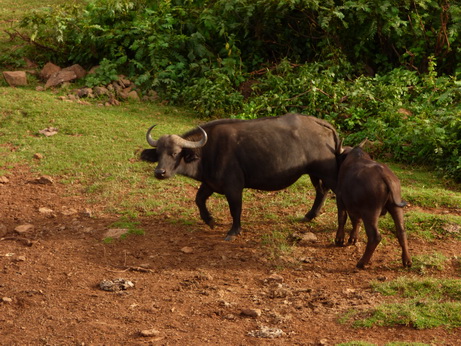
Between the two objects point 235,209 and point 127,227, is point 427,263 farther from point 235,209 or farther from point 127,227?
point 127,227

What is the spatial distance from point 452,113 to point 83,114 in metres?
6.07

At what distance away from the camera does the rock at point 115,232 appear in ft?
25.2

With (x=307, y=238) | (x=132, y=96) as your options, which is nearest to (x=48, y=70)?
(x=132, y=96)

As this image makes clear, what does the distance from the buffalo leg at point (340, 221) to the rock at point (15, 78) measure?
767cm

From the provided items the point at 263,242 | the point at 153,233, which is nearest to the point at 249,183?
the point at 263,242

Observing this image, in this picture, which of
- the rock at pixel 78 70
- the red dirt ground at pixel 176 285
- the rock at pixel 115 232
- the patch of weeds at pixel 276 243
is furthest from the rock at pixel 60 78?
the patch of weeds at pixel 276 243

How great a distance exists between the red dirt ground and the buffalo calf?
1.15 feet

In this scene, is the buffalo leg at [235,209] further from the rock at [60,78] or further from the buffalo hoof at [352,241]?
the rock at [60,78]

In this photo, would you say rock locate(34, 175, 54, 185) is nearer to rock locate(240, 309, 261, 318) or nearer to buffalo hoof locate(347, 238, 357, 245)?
buffalo hoof locate(347, 238, 357, 245)

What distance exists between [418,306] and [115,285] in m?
2.84

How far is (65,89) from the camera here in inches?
487

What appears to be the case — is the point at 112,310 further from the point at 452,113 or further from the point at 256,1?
the point at 256,1

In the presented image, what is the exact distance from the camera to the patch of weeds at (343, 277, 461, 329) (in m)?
5.60

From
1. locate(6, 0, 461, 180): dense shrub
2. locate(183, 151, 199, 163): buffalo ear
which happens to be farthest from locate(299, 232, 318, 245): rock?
locate(6, 0, 461, 180): dense shrub
